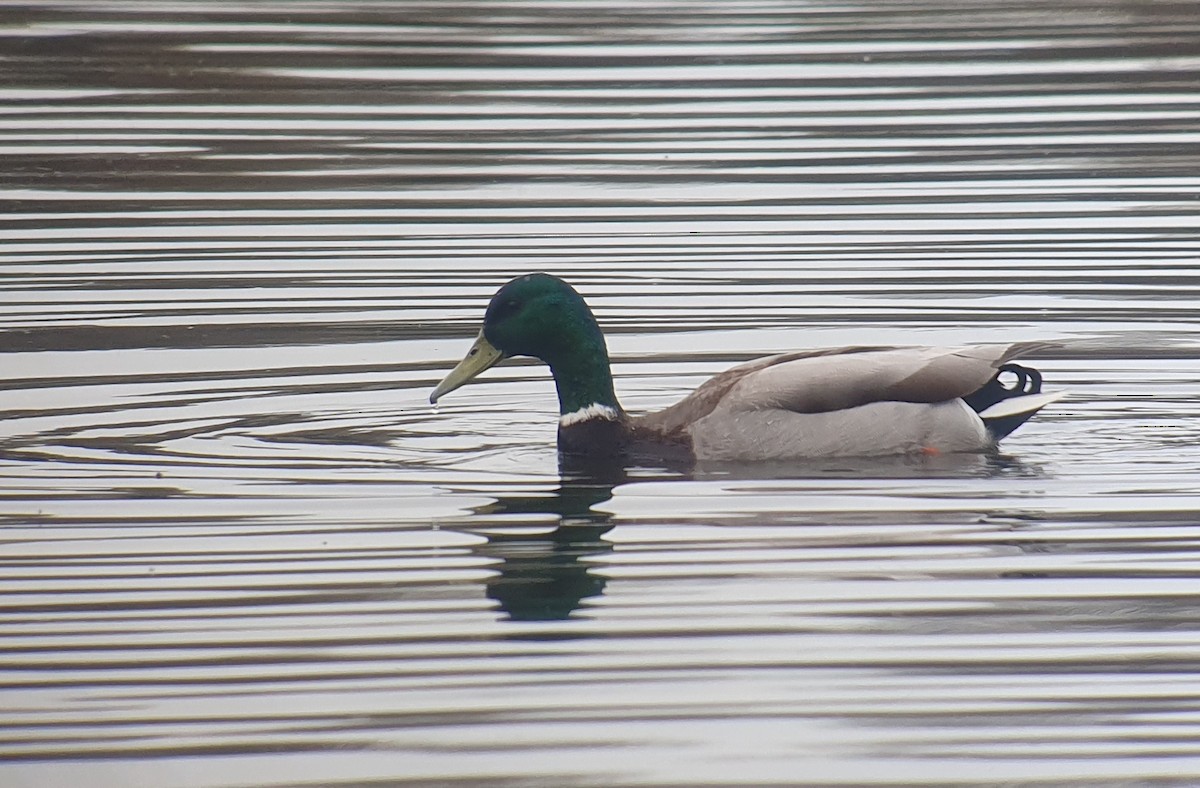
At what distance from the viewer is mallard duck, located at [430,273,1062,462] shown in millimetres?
9227

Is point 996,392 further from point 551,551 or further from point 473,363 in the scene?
point 551,551

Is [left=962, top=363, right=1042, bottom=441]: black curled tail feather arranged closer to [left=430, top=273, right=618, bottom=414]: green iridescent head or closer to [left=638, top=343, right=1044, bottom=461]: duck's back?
[left=638, top=343, right=1044, bottom=461]: duck's back

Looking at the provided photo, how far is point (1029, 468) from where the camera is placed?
29.6 feet

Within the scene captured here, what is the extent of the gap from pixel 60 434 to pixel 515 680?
3.80m

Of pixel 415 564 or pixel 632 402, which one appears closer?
pixel 415 564

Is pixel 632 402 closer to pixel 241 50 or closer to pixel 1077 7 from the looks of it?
pixel 241 50

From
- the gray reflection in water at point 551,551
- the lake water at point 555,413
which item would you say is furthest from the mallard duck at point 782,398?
the gray reflection in water at point 551,551

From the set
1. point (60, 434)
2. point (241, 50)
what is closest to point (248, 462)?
point (60, 434)

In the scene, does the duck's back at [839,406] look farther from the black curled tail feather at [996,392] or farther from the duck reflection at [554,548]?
the duck reflection at [554,548]

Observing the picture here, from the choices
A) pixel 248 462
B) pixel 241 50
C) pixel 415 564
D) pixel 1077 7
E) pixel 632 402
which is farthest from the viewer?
pixel 1077 7

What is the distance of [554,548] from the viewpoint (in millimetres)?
7777

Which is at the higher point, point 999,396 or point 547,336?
point 547,336

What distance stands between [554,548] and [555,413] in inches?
97.9

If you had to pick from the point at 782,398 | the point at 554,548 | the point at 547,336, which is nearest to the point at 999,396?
the point at 782,398
